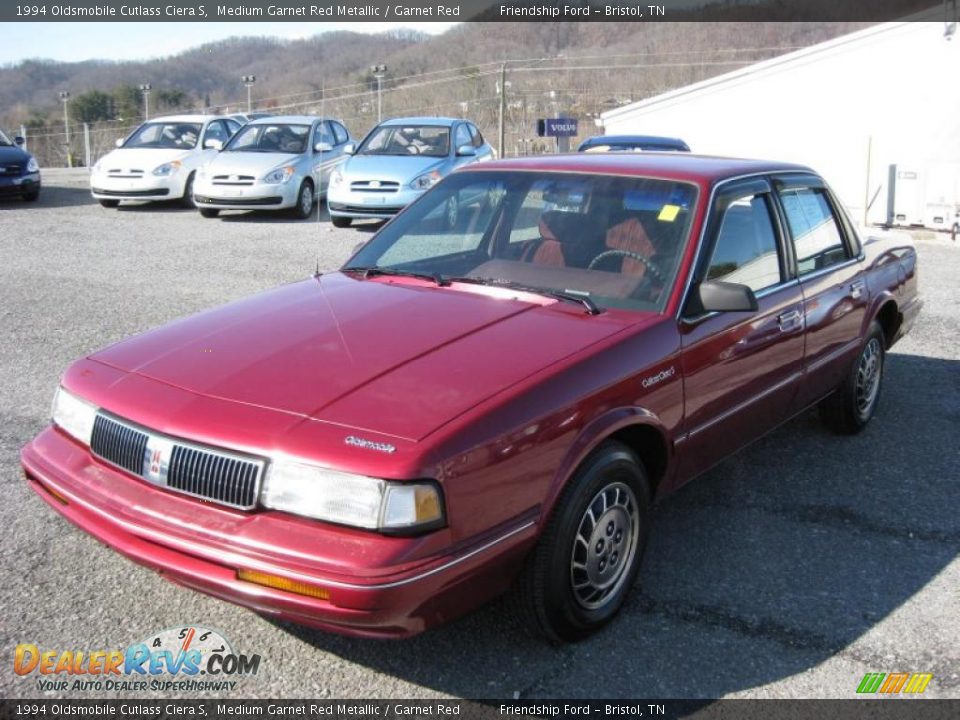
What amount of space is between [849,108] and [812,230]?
16.1 metres

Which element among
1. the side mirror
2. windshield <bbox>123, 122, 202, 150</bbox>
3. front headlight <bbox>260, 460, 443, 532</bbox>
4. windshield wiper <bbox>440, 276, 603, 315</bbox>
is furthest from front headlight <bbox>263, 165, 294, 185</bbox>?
front headlight <bbox>260, 460, 443, 532</bbox>

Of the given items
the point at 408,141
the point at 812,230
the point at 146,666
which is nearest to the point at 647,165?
the point at 812,230

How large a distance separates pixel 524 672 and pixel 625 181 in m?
2.19

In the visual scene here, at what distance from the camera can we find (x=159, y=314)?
8367mm

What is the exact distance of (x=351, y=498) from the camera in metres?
2.73

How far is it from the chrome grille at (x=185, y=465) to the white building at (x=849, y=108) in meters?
15.4

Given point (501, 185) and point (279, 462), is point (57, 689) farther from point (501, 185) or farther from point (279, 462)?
point (501, 185)

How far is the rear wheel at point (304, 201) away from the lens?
15211 millimetres

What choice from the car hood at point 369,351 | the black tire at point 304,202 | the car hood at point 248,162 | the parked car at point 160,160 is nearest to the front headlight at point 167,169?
the parked car at point 160,160

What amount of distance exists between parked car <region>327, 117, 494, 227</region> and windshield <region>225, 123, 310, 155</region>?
4.37 feet

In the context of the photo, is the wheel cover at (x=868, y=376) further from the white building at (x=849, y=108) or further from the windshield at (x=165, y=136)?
the windshield at (x=165, y=136)

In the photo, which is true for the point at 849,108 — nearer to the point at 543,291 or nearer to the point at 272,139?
the point at 272,139

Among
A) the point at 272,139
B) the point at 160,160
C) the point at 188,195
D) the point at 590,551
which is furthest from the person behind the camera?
the point at 188,195

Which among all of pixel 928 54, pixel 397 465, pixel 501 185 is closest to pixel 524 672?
pixel 397 465
